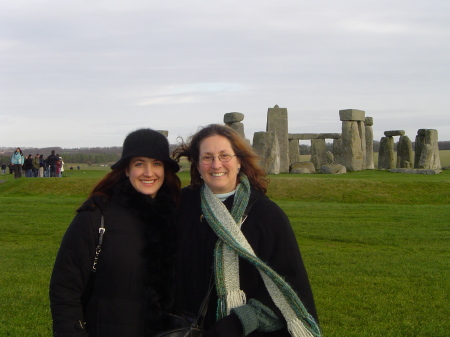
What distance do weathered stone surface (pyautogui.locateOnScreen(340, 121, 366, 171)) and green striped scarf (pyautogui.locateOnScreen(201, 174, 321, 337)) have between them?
28532mm

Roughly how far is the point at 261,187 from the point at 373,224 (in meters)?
9.70

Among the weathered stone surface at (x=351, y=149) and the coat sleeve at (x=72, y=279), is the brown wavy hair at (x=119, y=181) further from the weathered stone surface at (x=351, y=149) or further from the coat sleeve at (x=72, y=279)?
the weathered stone surface at (x=351, y=149)

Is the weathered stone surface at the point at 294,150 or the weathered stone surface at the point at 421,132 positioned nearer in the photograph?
the weathered stone surface at the point at 421,132

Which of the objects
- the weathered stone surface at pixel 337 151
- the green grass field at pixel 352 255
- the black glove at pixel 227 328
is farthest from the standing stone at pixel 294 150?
the black glove at pixel 227 328

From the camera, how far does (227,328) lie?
334cm

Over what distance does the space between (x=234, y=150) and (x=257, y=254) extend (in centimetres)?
70

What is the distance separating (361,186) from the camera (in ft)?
63.8

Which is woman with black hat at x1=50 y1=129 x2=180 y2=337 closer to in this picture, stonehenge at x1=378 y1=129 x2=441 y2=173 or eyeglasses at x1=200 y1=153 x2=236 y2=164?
eyeglasses at x1=200 y1=153 x2=236 y2=164

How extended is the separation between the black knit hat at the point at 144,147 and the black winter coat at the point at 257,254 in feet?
1.66

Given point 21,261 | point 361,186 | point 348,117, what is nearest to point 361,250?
point 21,261

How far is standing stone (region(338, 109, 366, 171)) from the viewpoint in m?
31.6

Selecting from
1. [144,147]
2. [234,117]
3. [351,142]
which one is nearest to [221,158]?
[144,147]

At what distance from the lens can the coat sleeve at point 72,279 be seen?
10.9 feet

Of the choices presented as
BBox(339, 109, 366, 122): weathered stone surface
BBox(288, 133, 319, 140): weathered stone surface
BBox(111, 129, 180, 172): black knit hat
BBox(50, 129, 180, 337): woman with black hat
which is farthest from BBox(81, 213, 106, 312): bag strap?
BBox(288, 133, 319, 140): weathered stone surface
